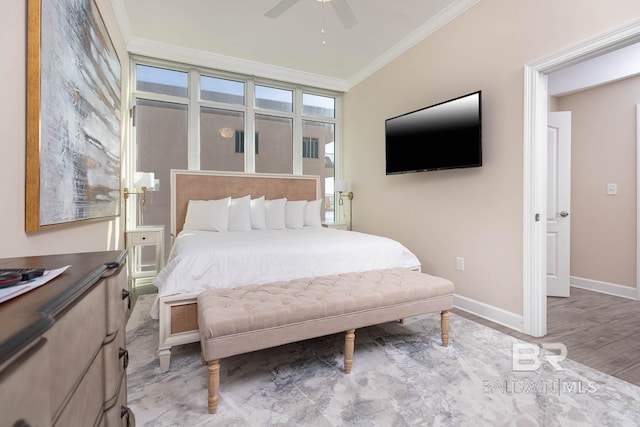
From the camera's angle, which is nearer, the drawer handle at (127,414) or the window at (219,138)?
the drawer handle at (127,414)

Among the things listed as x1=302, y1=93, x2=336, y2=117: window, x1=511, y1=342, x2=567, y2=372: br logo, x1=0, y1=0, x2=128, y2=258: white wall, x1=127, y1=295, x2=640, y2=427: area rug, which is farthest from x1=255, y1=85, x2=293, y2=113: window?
x1=511, y1=342, x2=567, y2=372: br logo

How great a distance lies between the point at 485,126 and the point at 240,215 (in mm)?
2834

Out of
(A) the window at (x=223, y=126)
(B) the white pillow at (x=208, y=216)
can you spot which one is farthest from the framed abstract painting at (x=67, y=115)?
(A) the window at (x=223, y=126)

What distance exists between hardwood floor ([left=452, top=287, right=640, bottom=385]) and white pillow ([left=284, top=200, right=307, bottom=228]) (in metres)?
2.12

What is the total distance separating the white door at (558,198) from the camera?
3.49 metres

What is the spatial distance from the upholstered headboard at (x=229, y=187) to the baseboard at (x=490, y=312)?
2.61 m

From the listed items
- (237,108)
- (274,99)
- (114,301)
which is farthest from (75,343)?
(274,99)

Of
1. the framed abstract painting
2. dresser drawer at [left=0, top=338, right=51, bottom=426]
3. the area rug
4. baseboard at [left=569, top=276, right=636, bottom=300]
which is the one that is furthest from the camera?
baseboard at [left=569, top=276, right=636, bottom=300]

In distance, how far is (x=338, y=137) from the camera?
208 inches

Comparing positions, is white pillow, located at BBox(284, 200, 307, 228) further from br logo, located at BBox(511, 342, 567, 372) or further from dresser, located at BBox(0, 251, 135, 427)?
dresser, located at BBox(0, 251, 135, 427)

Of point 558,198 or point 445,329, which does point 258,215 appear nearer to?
point 445,329

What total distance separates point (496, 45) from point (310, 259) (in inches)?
98.1

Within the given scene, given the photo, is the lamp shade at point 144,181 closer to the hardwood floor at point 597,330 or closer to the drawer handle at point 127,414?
the drawer handle at point 127,414

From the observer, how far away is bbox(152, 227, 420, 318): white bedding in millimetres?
2078
